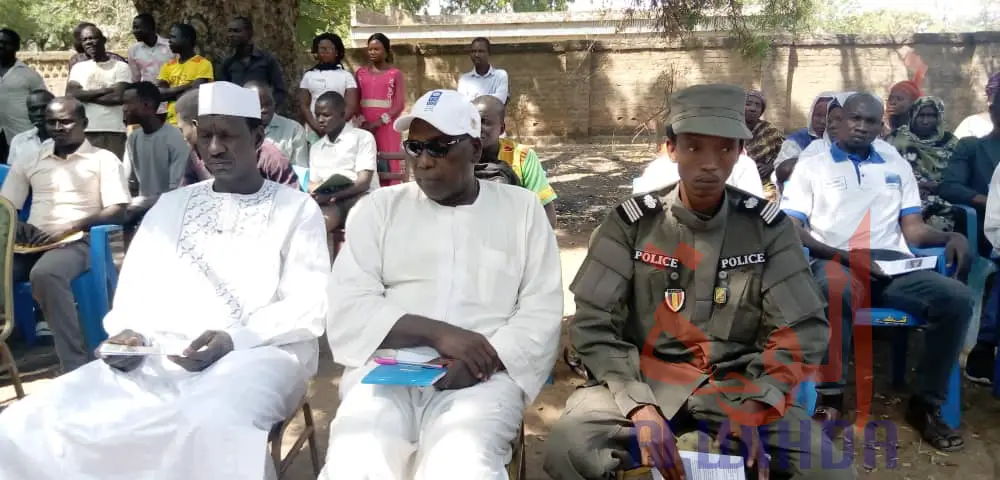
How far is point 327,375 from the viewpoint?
4.41m

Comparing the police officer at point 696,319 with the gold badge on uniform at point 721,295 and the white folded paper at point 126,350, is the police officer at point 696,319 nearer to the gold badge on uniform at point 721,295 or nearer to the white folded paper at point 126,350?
the gold badge on uniform at point 721,295

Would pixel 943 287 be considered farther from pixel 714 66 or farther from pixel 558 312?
pixel 714 66

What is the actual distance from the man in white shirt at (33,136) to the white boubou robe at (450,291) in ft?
9.55

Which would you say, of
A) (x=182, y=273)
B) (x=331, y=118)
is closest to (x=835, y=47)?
(x=331, y=118)

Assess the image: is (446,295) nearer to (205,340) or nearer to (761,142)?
(205,340)

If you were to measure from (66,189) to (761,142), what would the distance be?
461cm

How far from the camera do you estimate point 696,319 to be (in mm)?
2561

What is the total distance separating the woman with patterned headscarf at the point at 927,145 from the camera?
4.90m

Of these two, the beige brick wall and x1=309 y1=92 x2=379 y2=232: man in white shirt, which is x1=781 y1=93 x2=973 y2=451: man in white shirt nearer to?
x1=309 y1=92 x2=379 y2=232: man in white shirt

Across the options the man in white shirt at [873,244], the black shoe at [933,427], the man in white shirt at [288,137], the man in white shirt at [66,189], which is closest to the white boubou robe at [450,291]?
the man in white shirt at [873,244]

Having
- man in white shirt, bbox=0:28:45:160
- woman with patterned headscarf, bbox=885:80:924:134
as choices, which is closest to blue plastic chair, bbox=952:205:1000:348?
woman with patterned headscarf, bbox=885:80:924:134

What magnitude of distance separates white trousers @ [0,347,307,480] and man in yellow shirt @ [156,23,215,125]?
427 cm

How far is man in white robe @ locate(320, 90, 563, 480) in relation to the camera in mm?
2346

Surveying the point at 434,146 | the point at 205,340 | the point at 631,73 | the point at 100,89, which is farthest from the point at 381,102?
the point at 631,73
